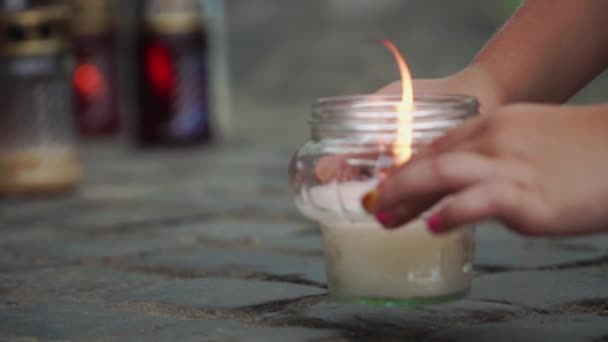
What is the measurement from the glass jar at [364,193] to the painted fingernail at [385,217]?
121mm

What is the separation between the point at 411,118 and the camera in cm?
117

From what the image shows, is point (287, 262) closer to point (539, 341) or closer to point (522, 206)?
point (539, 341)

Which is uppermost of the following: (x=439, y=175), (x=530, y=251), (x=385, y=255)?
(x=439, y=175)

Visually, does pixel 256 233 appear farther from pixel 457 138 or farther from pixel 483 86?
pixel 457 138

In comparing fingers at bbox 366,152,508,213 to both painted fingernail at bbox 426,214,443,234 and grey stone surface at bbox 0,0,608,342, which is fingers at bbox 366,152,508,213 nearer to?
painted fingernail at bbox 426,214,443,234

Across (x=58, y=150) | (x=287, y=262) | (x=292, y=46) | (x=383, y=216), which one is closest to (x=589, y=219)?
(x=383, y=216)

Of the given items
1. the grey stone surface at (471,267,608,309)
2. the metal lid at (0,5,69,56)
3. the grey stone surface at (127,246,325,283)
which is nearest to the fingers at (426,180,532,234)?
the grey stone surface at (471,267,608,309)

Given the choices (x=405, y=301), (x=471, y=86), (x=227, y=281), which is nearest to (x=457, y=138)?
(x=405, y=301)

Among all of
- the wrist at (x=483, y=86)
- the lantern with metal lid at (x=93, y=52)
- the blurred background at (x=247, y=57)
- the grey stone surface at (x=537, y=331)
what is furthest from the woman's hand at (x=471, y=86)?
the lantern with metal lid at (x=93, y=52)

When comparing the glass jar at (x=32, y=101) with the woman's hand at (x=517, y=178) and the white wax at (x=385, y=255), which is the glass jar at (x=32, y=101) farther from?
the woman's hand at (x=517, y=178)

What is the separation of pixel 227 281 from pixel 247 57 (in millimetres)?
3693

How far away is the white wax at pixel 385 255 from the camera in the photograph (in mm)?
1214

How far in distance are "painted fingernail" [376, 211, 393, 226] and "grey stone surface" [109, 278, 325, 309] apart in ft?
1.33

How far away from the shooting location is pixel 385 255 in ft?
4.01
